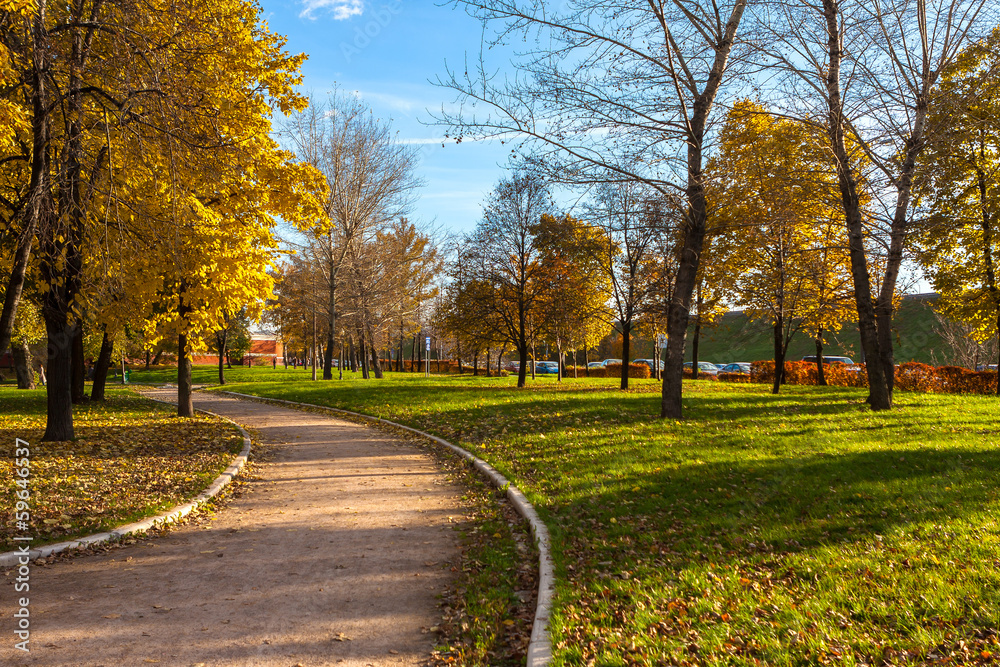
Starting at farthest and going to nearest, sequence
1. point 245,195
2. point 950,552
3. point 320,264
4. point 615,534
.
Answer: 1. point 320,264
2. point 245,195
3. point 615,534
4. point 950,552

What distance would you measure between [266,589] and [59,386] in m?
8.23

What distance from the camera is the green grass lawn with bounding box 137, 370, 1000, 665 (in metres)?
3.65

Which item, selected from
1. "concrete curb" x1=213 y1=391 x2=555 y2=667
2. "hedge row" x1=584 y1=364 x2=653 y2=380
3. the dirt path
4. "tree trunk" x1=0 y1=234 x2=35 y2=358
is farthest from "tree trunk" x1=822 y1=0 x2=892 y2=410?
"hedge row" x1=584 y1=364 x2=653 y2=380

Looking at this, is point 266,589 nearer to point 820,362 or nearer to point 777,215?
point 777,215

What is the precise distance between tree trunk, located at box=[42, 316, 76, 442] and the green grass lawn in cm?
704

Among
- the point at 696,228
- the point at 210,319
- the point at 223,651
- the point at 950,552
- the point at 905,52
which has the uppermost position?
the point at 905,52

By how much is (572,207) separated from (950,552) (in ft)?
27.7

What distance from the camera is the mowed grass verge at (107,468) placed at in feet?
20.8

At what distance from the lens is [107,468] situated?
8.73 metres

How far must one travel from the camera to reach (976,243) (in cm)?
1930

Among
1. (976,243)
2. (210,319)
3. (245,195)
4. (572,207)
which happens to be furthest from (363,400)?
(976,243)

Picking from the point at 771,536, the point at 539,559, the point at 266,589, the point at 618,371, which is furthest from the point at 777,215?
the point at 618,371

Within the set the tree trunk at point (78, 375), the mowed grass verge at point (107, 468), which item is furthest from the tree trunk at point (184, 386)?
the tree trunk at point (78, 375)

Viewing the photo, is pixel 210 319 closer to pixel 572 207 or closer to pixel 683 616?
pixel 572 207
